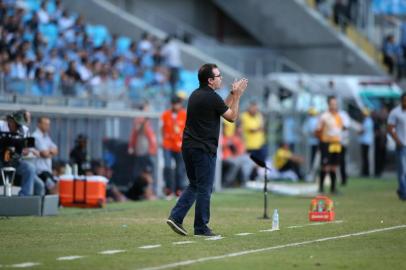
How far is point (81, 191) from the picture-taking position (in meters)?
21.8

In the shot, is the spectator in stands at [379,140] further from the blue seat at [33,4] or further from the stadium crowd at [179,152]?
the blue seat at [33,4]

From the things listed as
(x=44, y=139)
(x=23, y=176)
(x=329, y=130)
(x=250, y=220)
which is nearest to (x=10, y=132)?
(x=23, y=176)

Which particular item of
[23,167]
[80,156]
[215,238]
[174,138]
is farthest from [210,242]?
[174,138]

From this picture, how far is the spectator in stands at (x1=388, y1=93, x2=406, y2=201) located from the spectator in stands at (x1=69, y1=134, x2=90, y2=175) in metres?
5.96

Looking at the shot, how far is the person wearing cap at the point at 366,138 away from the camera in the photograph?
116ft

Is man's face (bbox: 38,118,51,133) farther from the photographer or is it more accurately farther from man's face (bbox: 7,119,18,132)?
man's face (bbox: 7,119,18,132)

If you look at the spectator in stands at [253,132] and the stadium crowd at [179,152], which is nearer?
the stadium crowd at [179,152]

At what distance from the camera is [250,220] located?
18.4 metres

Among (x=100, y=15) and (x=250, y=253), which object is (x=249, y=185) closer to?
(x=100, y=15)

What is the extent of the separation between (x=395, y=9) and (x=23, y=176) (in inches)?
1081

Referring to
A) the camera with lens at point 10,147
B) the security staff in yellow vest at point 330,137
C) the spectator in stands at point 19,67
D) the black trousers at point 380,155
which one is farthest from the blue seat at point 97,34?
the camera with lens at point 10,147

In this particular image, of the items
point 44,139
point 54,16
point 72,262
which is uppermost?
point 54,16

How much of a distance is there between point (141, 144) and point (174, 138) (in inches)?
37.0

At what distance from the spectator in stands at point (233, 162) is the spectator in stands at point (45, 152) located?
8420 millimetres
